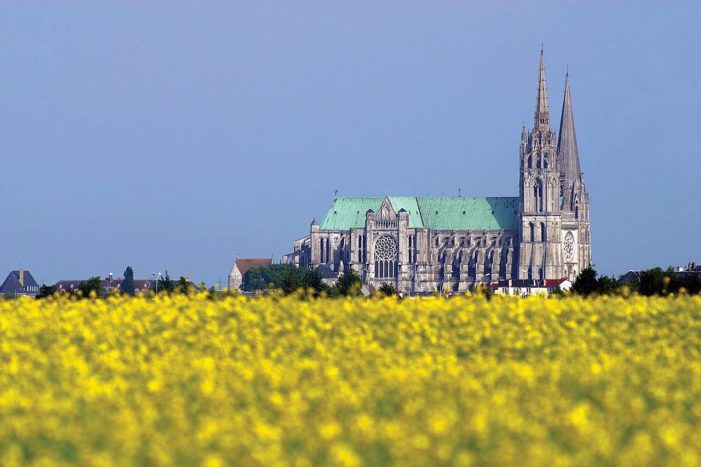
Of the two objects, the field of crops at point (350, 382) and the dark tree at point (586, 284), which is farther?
the dark tree at point (586, 284)

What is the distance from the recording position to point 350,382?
69.3 feet

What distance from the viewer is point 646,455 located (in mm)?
15625

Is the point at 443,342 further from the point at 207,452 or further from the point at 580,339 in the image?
the point at 207,452

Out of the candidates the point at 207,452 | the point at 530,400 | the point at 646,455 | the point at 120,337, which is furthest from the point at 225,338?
the point at 646,455

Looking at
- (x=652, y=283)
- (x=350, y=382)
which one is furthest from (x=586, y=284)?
(x=350, y=382)

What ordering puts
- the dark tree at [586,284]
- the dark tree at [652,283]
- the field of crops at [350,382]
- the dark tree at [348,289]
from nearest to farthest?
the field of crops at [350,382]
the dark tree at [348,289]
the dark tree at [652,283]
the dark tree at [586,284]

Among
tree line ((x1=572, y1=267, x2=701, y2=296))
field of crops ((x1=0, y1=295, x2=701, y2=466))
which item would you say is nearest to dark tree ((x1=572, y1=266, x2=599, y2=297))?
tree line ((x1=572, y1=267, x2=701, y2=296))

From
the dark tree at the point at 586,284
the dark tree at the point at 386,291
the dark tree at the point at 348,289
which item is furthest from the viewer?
the dark tree at the point at 586,284

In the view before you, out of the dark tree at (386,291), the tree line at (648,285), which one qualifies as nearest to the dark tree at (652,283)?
the tree line at (648,285)

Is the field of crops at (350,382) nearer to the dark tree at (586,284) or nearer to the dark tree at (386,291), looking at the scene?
the dark tree at (386,291)

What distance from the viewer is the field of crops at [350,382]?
16.6 metres

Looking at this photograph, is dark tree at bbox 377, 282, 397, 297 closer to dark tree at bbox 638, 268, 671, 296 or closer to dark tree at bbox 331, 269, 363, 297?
dark tree at bbox 331, 269, 363, 297

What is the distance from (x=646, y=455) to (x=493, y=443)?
1.70 meters

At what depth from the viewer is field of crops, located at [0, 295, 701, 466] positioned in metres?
16.6
